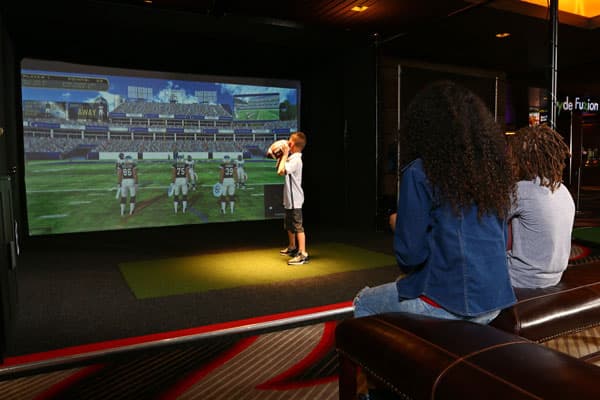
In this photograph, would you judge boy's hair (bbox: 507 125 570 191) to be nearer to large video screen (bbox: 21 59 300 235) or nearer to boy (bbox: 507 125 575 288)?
boy (bbox: 507 125 575 288)

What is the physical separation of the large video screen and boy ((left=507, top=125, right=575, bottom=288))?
21.0 feet

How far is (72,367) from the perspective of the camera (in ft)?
7.91

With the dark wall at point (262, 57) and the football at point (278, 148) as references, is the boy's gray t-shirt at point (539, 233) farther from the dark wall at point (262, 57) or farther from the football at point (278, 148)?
the dark wall at point (262, 57)

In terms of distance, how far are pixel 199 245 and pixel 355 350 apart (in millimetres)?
4953

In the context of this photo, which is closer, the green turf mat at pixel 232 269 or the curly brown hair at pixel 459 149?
the curly brown hair at pixel 459 149

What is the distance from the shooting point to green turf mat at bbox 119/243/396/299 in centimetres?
411

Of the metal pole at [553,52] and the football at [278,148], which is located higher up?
the metal pole at [553,52]

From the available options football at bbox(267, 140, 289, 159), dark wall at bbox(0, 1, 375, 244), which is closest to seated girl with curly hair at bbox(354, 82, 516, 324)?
football at bbox(267, 140, 289, 159)

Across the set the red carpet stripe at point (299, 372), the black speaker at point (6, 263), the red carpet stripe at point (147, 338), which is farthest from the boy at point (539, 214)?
the black speaker at point (6, 263)

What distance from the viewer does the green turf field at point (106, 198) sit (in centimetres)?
684

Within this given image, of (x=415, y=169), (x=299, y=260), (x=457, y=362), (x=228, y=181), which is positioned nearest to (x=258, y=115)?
(x=228, y=181)

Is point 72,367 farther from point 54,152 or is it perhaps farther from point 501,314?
point 54,152

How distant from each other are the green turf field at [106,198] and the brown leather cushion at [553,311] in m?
6.47

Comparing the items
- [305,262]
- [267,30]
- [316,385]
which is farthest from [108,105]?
[316,385]
